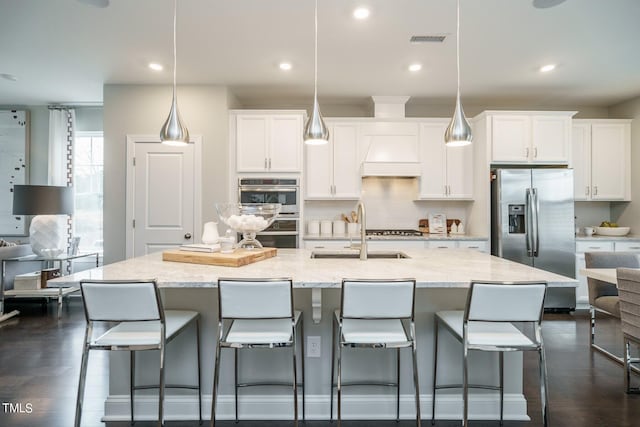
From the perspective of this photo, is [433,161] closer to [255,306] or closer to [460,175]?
[460,175]

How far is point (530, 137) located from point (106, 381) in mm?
5148

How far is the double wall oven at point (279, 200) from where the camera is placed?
4387 millimetres

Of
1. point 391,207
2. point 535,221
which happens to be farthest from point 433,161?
point 535,221

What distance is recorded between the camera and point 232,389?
2.17 meters

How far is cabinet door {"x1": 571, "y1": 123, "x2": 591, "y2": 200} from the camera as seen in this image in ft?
Result: 15.9

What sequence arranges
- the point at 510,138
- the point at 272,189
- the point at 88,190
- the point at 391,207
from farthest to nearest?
the point at 88,190, the point at 391,207, the point at 510,138, the point at 272,189

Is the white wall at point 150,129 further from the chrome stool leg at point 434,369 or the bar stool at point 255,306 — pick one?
the chrome stool leg at point 434,369

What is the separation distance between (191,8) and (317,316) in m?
2.46

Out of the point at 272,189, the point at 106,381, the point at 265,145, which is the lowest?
the point at 106,381

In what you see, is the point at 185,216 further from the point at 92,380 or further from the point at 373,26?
the point at 373,26

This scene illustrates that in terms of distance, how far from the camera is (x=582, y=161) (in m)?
4.85

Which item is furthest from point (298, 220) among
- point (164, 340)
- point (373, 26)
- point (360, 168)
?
point (164, 340)

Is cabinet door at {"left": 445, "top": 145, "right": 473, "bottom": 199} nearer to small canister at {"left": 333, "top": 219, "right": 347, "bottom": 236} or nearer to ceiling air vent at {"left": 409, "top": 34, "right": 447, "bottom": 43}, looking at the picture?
small canister at {"left": 333, "top": 219, "right": 347, "bottom": 236}

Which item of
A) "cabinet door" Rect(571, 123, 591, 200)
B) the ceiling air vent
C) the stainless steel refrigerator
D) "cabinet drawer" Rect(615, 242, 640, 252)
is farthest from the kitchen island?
"cabinet door" Rect(571, 123, 591, 200)
